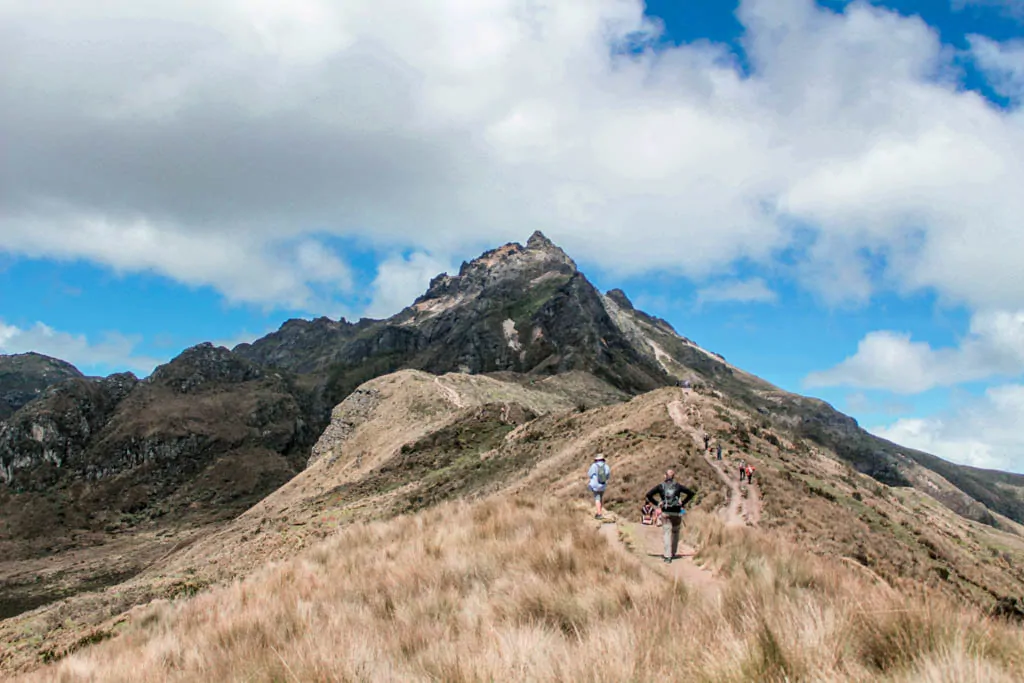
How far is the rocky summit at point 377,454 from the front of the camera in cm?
2512

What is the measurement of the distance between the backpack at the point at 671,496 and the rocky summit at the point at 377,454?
7.41 metres

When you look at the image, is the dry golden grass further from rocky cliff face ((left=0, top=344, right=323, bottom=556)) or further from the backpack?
rocky cliff face ((left=0, top=344, right=323, bottom=556))

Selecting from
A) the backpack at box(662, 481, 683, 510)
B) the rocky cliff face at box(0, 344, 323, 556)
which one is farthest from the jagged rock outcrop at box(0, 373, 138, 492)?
the backpack at box(662, 481, 683, 510)

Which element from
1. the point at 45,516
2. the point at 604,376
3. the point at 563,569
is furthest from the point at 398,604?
the point at 45,516

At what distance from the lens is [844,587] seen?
245 inches

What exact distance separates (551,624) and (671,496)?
5805mm

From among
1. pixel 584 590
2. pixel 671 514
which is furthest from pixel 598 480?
pixel 584 590

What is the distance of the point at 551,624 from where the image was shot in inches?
213

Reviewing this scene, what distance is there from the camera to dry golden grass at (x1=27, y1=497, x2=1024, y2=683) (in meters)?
3.54

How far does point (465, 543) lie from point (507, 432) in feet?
123

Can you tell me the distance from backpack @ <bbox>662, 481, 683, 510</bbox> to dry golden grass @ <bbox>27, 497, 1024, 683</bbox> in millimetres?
869

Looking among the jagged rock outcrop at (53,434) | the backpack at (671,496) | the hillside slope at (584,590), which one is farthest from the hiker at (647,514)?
the jagged rock outcrop at (53,434)

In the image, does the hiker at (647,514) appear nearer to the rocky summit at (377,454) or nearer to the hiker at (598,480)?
the hiker at (598,480)

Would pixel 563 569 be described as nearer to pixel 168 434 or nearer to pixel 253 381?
Answer: pixel 168 434
